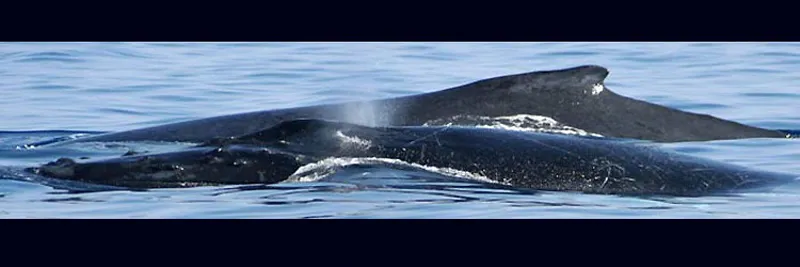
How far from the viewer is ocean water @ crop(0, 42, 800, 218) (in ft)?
37.1

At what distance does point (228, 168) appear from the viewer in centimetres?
1200

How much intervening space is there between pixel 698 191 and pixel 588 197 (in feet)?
2.42

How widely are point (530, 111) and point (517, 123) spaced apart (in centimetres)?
16

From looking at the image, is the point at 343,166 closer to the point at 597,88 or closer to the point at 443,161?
the point at 443,161

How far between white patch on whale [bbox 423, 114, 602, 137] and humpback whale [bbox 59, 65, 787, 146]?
0.03 meters

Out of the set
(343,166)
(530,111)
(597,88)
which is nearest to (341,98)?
(530,111)

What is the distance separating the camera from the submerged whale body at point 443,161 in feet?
39.2

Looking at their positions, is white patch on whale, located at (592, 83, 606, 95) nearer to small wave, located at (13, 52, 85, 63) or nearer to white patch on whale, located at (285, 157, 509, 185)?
white patch on whale, located at (285, 157, 509, 185)

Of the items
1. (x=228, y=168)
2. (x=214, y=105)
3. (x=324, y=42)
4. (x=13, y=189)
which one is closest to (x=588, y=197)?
(x=228, y=168)

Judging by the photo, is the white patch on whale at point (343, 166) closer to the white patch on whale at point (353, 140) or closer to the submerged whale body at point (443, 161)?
the submerged whale body at point (443, 161)

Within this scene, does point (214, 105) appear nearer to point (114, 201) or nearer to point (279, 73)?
point (279, 73)

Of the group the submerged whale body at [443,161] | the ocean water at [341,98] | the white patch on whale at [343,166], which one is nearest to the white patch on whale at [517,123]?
the ocean water at [341,98]

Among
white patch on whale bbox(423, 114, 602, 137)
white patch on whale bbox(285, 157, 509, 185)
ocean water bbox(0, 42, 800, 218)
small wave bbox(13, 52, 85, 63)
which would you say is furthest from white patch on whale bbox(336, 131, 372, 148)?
small wave bbox(13, 52, 85, 63)

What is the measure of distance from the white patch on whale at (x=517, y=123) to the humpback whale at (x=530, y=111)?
0.03 metres
